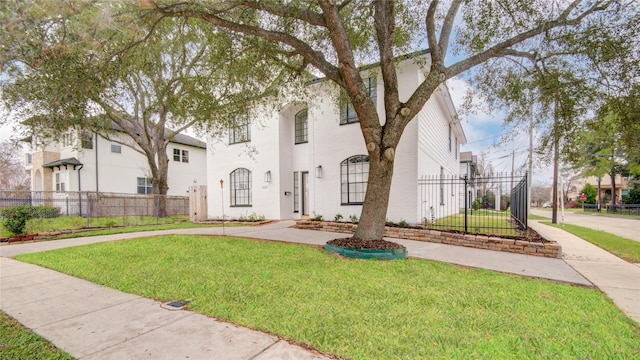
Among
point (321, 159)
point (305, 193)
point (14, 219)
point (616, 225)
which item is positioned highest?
point (321, 159)

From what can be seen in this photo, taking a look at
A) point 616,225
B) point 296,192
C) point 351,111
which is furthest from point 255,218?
point 616,225

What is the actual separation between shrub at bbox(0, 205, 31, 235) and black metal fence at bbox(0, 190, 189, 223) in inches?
49.0

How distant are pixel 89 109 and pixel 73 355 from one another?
16.8ft

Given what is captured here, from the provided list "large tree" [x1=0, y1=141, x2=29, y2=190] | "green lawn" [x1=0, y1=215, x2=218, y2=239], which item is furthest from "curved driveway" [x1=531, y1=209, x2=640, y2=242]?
"large tree" [x1=0, y1=141, x2=29, y2=190]

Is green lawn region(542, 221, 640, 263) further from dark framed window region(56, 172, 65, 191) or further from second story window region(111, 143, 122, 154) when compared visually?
dark framed window region(56, 172, 65, 191)

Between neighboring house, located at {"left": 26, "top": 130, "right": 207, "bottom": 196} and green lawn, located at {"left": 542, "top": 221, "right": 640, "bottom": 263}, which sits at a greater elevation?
neighboring house, located at {"left": 26, "top": 130, "right": 207, "bottom": 196}

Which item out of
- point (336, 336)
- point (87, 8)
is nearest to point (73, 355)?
point (336, 336)

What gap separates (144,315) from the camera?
10.5ft

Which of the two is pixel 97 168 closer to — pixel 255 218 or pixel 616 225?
pixel 255 218

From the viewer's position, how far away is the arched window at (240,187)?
13.8 m


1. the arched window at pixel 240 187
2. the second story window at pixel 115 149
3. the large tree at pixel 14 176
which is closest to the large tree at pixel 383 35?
the arched window at pixel 240 187

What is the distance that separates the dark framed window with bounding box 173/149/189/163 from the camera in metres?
23.3

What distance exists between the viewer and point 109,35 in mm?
5391

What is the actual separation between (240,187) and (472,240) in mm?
10140
